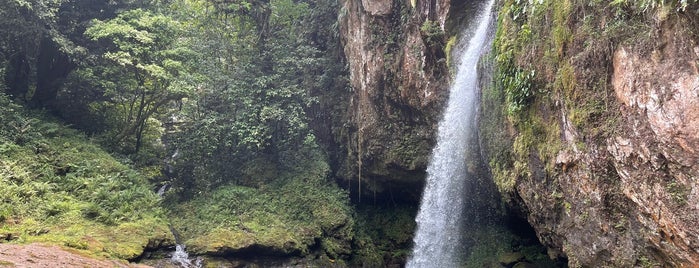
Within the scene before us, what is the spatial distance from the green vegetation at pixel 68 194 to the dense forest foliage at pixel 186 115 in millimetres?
60

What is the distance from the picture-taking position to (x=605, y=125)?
6055 millimetres

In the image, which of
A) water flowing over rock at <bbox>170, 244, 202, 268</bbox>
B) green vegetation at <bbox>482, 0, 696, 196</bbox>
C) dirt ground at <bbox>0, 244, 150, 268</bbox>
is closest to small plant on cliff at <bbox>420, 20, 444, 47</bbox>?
green vegetation at <bbox>482, 0, 696, 196</bbox>

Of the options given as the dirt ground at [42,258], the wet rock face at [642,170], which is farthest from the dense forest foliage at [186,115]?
the wet rock face at [642,170]

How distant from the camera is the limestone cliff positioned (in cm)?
480


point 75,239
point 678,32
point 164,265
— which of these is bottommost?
point 164,265

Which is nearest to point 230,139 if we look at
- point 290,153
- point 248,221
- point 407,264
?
point 290,153

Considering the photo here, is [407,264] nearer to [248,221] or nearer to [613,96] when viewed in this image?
[248,221]

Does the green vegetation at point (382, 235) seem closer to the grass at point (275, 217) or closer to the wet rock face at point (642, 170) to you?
the grass at point (275, 217)

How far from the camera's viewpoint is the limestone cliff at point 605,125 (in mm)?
4805

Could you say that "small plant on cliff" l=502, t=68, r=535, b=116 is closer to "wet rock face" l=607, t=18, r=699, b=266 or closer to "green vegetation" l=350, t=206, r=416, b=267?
"wet rock face" l=607, t=18, r=699, b=266

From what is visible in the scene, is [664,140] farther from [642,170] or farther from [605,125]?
[605,125]

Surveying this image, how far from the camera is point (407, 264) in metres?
14.0

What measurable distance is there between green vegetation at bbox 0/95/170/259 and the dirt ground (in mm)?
898

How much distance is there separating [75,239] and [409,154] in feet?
30.7
